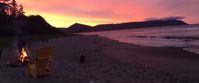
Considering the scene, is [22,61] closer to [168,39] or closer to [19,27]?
[168,39]

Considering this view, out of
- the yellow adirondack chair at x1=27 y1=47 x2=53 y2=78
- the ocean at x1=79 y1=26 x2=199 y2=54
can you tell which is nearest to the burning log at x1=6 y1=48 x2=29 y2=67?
the yellow adirondack chair at x1=27 y1=47 x2=53 y2=78

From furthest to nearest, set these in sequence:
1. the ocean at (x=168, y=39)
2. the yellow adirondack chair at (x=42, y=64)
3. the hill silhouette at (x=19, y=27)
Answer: the hill silhouette at (x=19, y=27) → the ocean at (x=168, y=39) → the yellow adirondack chair at (x=42, y=64)

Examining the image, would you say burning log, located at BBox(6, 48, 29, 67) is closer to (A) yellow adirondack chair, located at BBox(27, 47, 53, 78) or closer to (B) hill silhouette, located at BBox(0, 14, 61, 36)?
(A) yellow adirondack chair, located at BBox(27, 47, 53, 78)

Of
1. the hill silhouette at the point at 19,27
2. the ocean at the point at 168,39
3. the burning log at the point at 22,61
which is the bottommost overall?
the ocean at the point at 168,39

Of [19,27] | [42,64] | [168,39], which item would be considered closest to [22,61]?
[42,64]

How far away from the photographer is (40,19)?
99312 millimetres

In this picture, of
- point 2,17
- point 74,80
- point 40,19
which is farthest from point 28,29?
point 74,80

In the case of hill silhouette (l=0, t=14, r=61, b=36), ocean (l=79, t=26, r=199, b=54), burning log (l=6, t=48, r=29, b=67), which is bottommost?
ocean (l=79, t=26, r=199, b=54)

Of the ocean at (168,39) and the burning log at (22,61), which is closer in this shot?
the burning log at (22,61)

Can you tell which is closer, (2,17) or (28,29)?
(2,17)

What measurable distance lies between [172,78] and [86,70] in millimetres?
4071

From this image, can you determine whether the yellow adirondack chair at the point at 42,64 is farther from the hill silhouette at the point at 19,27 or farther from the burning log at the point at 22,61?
the hill silhouette at the point at 19,27

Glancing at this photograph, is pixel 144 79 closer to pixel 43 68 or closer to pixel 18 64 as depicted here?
pixel 43 68

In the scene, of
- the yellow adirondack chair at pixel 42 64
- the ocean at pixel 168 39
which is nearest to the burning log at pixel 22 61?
the yellow adirondack chair at pixel 42 64
